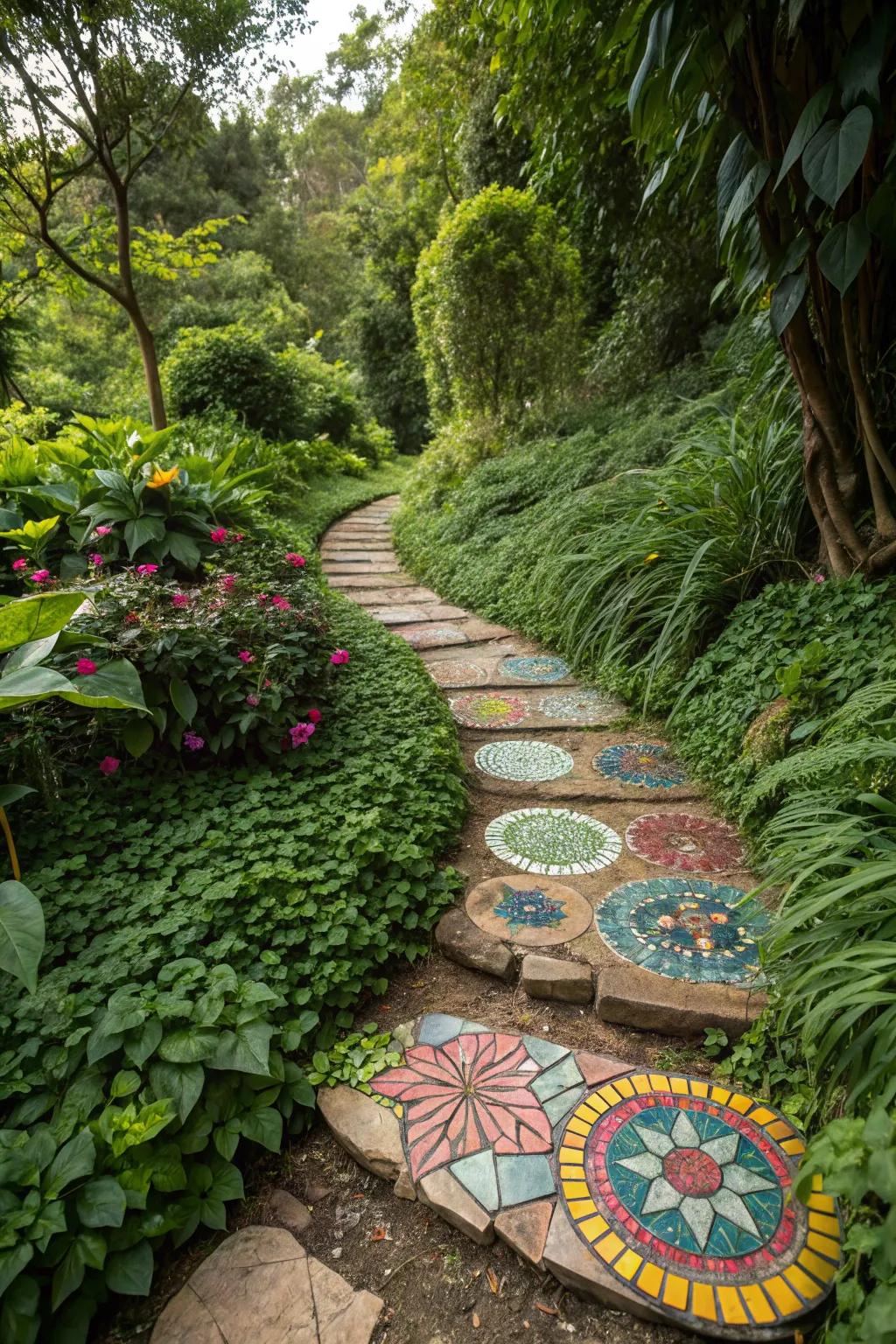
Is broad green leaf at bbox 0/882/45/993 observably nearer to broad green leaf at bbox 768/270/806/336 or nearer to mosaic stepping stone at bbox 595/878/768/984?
mosaic stepping stone at bbox 595/878/768/984

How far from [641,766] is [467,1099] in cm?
151

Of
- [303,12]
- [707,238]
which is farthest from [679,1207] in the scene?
[303,12]

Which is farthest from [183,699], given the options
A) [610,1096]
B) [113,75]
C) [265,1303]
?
[113,75]

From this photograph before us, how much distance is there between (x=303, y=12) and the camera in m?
4.62

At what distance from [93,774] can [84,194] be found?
17251 mm

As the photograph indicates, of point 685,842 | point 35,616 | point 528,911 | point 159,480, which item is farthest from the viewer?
point 159,480

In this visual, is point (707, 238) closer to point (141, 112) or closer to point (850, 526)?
point (850, 526)

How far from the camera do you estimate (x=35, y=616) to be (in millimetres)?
1533

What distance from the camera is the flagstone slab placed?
108cm

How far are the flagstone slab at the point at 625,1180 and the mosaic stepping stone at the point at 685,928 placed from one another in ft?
0.89

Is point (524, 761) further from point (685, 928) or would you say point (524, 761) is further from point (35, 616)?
point (35, 616)

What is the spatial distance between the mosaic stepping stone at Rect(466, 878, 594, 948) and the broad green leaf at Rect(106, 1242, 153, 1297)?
98 centimetres

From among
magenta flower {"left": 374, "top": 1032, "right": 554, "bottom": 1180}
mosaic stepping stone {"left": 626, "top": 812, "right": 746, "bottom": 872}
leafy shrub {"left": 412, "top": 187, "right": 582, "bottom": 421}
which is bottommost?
magenta flower {"left": 374, "top": 1032, "right": 554, "bottom": 1180}

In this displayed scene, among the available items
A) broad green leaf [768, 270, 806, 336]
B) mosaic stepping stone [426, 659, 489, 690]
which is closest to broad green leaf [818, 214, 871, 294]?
broad green leaf [768, 270, 806, 336]
